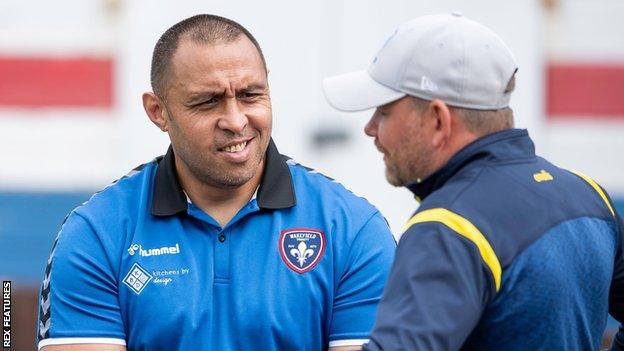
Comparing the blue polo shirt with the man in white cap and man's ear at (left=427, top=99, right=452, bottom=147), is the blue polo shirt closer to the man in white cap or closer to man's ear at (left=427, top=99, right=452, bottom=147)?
the man in white cap

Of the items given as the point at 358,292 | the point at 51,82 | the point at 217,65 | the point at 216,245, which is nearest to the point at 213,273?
the point at 216,245

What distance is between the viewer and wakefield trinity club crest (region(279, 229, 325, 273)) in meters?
2.85

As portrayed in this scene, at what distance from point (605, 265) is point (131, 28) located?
3.12m

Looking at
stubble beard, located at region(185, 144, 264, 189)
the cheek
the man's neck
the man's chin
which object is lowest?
→ the man's neck

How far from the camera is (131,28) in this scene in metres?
5.09

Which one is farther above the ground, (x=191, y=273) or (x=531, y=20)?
(x=531, y=20)

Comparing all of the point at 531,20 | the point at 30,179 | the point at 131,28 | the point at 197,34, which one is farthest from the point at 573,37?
the point at 197,34

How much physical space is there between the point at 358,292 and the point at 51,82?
8.96ft

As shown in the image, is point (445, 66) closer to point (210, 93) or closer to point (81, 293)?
point (210, 93)

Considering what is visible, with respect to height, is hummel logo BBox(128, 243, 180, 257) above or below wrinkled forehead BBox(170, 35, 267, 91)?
below

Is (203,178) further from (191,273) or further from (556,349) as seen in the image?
(556,349)

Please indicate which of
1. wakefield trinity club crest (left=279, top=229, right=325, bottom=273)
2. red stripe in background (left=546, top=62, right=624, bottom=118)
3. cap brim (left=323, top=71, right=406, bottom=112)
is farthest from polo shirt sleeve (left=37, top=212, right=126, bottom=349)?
red stripe in background (left=546, top=62, right=624, bottom=118)

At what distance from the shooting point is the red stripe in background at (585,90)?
16.9 feet

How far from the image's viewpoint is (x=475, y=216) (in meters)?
2.17
